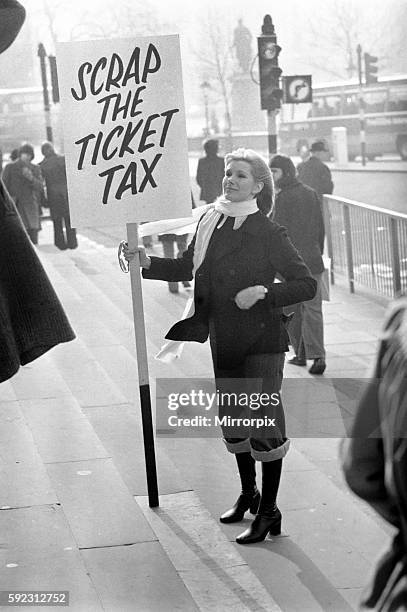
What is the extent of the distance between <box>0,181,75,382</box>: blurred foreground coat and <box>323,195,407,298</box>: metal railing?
8465mm

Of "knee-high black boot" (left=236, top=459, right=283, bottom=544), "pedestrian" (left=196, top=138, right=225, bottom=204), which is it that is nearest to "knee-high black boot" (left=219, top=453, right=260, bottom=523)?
"knee-high black boot" (left=236, top=459, right=283, bottom=544)

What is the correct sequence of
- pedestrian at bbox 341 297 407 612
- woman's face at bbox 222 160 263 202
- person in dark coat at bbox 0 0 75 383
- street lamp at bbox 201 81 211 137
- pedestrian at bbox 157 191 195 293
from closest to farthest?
pedestrian at bbox 341 297 407 612
person in dark coat at bbox 0 0 75 383
woman's face at bbox 222 160 263 202
pedestrian at bbox 157 191 195 293
street lamp at bbox 201 81 211 137

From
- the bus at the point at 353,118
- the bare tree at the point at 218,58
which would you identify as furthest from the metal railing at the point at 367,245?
the bare tree at the point at 218,58

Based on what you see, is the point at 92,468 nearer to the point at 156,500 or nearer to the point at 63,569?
the point at 156,500

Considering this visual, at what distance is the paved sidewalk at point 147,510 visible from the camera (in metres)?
4.75

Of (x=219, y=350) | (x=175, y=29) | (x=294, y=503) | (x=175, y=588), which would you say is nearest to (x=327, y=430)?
(x=294, y=503)

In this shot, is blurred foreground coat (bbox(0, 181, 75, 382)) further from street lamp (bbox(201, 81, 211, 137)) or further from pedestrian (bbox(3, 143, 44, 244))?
street lamp (bbox(201, 81, 211, 137))

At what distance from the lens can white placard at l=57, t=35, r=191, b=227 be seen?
536cm

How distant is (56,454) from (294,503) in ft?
4.94

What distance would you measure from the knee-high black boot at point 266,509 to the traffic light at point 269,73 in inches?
442

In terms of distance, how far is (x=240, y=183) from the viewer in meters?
5.33

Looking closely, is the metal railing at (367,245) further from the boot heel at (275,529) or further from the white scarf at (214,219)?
the boot heel at (275,529)

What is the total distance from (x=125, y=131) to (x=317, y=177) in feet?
30.5

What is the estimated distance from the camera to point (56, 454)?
6680 mm
